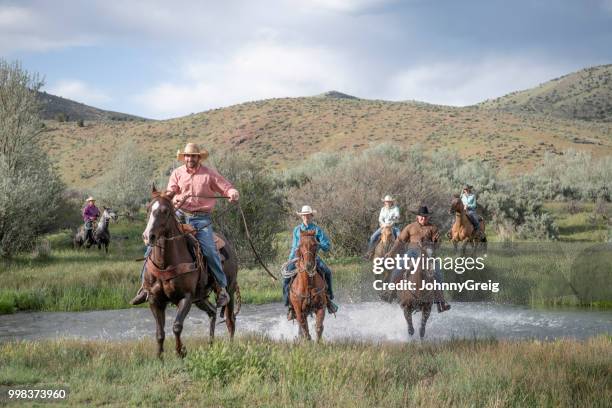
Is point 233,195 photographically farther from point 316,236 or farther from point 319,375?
point 319,375

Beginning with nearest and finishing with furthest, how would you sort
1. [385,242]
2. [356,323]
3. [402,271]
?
1. [402,271]
2. [356,323]
3. [385,242]

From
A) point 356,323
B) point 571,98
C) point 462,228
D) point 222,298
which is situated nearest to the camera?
point 222,298

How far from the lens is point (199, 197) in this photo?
10.0m

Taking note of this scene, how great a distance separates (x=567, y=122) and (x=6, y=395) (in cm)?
9378

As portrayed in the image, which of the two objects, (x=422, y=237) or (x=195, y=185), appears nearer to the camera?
(x=195, y=185)

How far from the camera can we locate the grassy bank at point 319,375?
7051 millimetres

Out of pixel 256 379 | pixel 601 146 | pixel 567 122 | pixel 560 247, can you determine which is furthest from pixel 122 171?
pixel 567 122

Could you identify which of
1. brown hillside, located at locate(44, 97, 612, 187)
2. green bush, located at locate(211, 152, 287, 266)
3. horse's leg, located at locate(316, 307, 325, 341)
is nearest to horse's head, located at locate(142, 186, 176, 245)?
horse's leg, located at locate(316, 307, 325, 341)

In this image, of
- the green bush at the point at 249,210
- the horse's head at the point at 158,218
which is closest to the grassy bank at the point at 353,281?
the green bush at the point at 249,210

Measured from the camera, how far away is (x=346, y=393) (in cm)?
689

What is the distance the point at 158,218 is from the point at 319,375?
2951 millimetres

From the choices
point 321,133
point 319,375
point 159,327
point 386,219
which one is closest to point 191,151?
point 159,327

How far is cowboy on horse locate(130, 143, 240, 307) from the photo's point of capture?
32.6 feet

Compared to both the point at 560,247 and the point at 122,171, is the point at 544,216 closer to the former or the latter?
the point at 560,247
